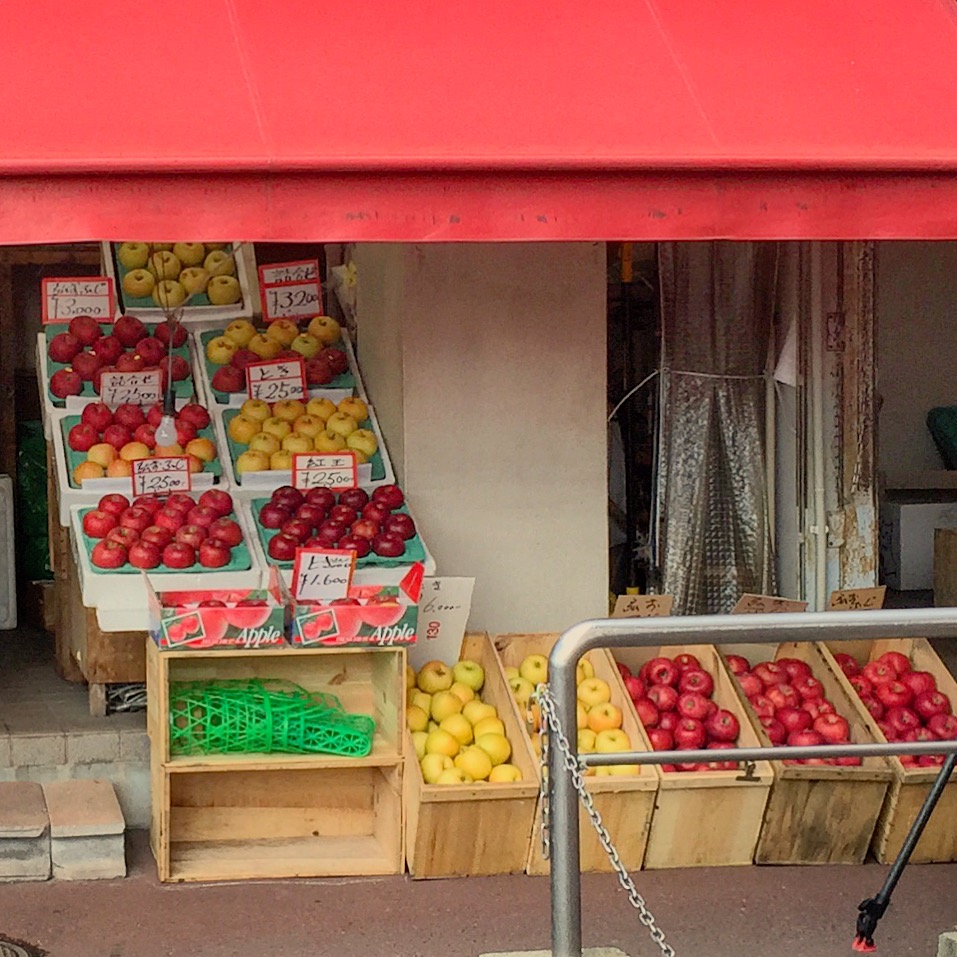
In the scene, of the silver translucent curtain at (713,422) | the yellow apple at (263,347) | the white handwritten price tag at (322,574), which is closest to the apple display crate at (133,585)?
the white handwritten price tag at (322,574)

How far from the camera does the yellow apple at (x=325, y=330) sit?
23.8 feet

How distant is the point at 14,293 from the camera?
9422 mm

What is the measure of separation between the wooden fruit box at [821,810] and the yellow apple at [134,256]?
128 inches

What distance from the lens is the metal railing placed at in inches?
133

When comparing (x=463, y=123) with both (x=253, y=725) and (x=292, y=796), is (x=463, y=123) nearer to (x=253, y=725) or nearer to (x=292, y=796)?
(x=253, y=725)

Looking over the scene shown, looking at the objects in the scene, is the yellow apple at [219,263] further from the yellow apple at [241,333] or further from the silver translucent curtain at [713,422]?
the silver translucent curtain at [713,422]

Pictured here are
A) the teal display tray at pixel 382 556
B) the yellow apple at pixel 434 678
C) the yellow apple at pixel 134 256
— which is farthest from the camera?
the yellow apple at pixel 134 256

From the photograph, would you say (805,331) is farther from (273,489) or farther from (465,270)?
(273,489)

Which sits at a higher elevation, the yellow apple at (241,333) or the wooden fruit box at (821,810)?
the yellow apple at (241,333)

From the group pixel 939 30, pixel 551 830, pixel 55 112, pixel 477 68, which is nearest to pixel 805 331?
pixel 939 30

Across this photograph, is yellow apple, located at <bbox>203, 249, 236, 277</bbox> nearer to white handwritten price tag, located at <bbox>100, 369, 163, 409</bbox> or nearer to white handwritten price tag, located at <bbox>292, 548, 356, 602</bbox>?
white handwritten price tag, located at <bbox>100, 369, 163, 409</bbox>

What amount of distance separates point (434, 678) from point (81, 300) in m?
2.35

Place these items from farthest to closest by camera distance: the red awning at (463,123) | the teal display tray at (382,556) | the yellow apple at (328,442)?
1. the yellow apple at (328,442)
2. the teal display tray at (382,556)
3. the red awning at (463,123)

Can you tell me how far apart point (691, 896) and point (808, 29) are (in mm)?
3069
